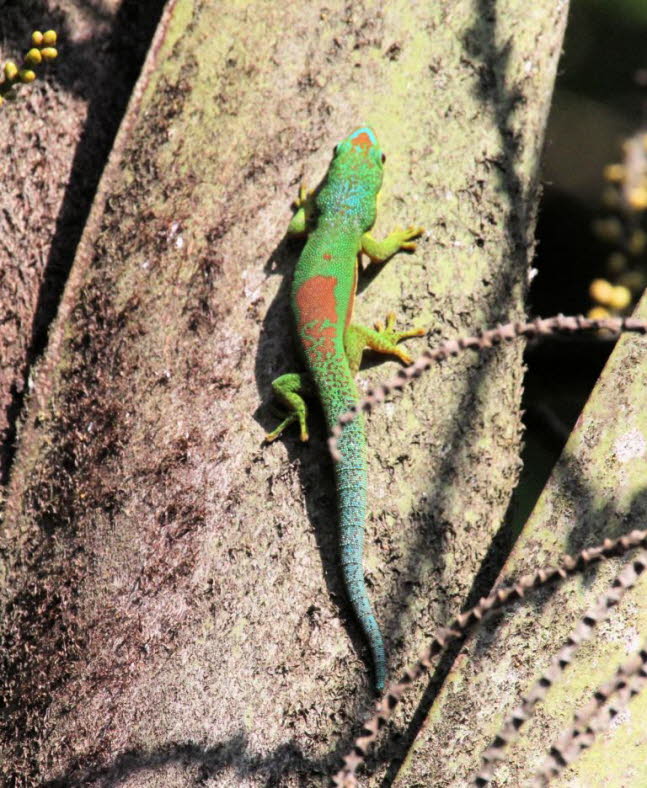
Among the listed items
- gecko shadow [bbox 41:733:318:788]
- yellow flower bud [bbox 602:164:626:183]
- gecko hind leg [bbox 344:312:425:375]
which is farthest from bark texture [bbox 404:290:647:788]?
yellow flower bud [bbox 602:164:626:183]

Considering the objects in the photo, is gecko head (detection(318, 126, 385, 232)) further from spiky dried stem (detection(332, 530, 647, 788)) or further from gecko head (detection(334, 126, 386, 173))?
spiky dried stem (detection(332, 530, 647, 788))

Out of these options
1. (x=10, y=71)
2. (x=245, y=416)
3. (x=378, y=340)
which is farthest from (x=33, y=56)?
(x=378, y=340)

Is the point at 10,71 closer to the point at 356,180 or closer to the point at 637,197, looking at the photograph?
the point at 356,180

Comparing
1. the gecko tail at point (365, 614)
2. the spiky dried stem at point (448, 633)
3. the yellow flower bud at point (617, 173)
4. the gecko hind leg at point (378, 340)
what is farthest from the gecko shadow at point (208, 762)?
the yellow flower bud at point (617, 173)

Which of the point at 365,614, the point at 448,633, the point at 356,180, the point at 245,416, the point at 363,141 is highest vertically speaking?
the point at 363,141

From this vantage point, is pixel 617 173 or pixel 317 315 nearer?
pixel 317 315

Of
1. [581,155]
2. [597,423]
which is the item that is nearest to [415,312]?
[597,423]

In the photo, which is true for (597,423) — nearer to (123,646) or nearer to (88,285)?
(123,646)
